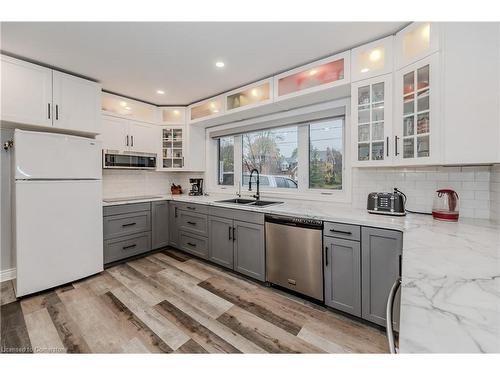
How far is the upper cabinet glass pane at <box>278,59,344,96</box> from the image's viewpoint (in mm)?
2131

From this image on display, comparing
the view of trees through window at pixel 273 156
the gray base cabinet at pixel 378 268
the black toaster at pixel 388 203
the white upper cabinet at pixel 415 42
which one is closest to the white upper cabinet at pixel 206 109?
the view of trees through window at pixel 273 156

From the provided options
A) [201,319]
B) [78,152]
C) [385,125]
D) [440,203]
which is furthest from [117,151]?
[440,203]

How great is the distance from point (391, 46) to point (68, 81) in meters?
3.31

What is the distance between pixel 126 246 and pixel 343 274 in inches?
109

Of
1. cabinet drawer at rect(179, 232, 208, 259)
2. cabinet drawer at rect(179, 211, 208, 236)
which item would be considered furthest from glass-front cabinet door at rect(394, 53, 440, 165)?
cabinet drawer at rect(179, 232, 208, 259)

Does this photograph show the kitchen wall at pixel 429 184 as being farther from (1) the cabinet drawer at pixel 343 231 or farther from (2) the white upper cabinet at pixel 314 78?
(2) the white upper cabinet at pixel 314 78

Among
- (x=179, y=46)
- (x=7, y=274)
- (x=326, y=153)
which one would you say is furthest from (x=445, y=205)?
(x=7, y=274)

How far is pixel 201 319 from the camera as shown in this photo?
6.02ft

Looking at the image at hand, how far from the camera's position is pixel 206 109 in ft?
11.1

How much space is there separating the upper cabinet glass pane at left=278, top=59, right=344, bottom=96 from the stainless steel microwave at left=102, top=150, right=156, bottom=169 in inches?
90.5

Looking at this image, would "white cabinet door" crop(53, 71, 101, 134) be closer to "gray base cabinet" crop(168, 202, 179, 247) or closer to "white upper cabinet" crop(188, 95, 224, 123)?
"white upper cabinet" crop(188, 95, 224, 123)

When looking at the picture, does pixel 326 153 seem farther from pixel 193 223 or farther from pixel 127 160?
pixel 127 160

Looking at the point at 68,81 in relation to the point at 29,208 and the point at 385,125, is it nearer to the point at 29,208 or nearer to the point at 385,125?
the point at 29,208

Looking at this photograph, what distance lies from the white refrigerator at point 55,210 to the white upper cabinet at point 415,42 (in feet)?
10.7
